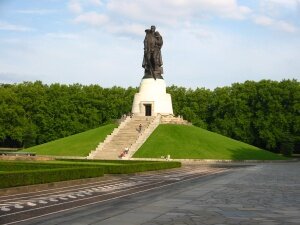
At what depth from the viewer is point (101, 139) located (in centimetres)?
6275

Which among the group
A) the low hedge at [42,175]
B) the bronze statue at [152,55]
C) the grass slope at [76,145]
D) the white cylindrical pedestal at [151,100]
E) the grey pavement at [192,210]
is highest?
the bronze statue at [152,55]

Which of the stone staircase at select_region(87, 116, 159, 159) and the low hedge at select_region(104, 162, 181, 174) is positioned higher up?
the stone staircase at select_region(87, 116, 159, 159)

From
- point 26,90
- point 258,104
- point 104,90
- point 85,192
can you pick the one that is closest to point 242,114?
point 258,104

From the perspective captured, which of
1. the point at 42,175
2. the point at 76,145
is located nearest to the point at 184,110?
the point at 76,145

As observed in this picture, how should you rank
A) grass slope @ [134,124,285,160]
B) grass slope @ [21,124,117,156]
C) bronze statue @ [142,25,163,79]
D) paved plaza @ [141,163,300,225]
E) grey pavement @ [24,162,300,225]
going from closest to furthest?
grey pavement @ [24,162,300,225]
paved plaza @ [141,163,300,225]
grass slope @ [134,124,285,160]
grass slope @ [21,124,117,156]
bronze statue @ [142,25,163,79]

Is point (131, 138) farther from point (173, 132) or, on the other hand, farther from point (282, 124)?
point (282, 124)

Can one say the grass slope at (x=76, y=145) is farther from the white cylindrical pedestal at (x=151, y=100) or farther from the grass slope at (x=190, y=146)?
the grass slope at (x=190, y=146)

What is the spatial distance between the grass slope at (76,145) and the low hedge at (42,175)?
101 feet

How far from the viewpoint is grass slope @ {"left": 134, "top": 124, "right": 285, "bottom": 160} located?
185ft

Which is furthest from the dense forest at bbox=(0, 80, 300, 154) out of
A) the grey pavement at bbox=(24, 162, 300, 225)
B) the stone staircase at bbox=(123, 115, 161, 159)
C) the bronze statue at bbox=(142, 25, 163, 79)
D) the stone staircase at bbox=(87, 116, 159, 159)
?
the grey pavement at bbox=(24, 162, 300, 225)

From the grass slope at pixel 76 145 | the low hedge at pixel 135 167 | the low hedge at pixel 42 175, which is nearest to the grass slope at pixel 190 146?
the grass slope at pixel 76 145

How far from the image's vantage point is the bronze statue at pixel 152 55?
70250mm

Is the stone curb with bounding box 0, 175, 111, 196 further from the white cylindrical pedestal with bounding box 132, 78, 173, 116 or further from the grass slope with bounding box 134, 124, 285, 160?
the white cylindrical pedestal with bounding box 132, 78, 173, 116

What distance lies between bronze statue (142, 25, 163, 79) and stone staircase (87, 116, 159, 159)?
6.97 meters
